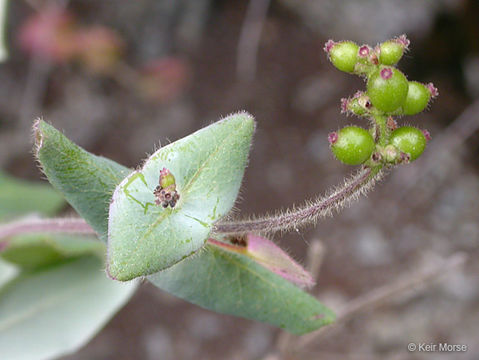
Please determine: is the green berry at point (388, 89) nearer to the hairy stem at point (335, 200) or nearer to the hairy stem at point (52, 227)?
the hairy stem at point (335, 200)

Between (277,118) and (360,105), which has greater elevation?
(277,118)

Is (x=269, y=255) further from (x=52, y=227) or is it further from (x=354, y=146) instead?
(x=52, y=227)

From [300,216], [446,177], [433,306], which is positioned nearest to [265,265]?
[300,216]

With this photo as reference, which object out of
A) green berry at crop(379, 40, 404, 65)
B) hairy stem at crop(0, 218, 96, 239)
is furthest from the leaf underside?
green berry at crop(379, 40, 404, 65)

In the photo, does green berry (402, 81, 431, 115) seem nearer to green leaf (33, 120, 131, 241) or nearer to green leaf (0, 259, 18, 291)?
green leaf (33, 120, 131, 241)

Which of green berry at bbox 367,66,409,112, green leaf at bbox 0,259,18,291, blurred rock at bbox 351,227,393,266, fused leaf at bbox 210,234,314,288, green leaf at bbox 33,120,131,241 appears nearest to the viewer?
green berry at bbox 367,66,409,112

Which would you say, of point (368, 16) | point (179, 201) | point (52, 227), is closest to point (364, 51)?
point (179, 201)

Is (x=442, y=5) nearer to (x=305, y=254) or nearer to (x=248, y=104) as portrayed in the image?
(x=248, y=104)
